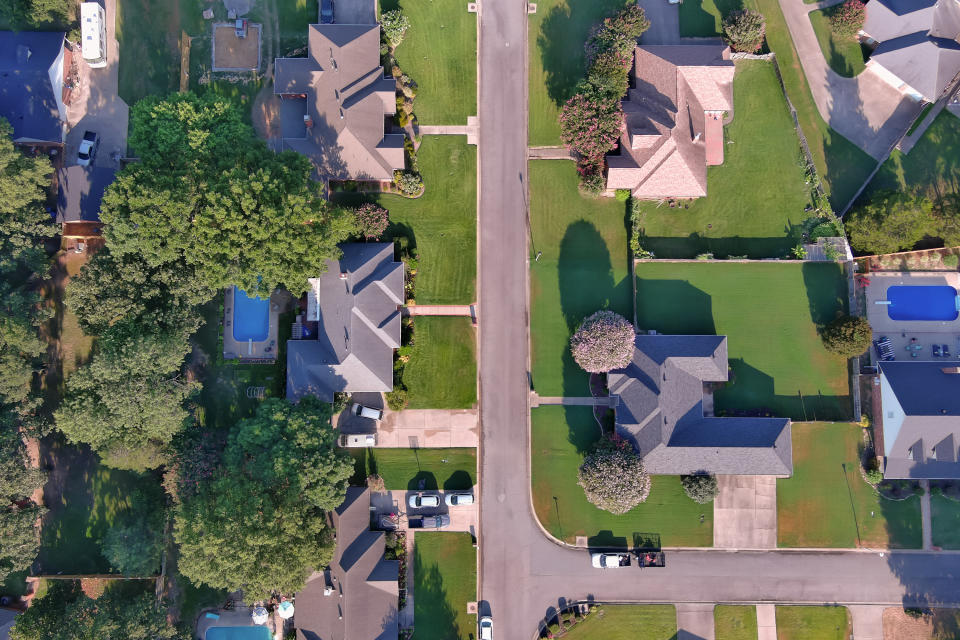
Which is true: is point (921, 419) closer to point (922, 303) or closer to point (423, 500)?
point (922, 303)

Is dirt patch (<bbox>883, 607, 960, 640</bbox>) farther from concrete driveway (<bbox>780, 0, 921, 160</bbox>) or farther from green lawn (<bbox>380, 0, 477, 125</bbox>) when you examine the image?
green lawn (<bbox>380, 0, 477, 125</bbox>)

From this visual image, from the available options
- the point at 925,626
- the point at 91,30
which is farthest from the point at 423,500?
the point at 91,30

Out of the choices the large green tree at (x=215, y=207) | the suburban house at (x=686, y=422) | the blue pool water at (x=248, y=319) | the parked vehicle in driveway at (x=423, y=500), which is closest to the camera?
the large green tree at (x=215, y=207)

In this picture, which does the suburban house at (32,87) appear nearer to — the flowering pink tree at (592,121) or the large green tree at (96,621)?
the large green tree at (96,621)

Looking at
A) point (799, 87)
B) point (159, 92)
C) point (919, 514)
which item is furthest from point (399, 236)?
point (919, 514)

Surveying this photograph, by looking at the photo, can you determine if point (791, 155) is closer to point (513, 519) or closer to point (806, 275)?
point (806, 275)

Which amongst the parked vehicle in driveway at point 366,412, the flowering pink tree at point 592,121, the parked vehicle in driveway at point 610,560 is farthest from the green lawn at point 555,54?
the parked vehicle in driveway at point 610,560
